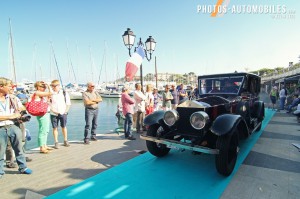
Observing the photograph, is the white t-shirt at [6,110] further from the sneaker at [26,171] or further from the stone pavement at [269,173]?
the stone pavement at [269,173]

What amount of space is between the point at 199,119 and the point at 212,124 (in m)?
0.23

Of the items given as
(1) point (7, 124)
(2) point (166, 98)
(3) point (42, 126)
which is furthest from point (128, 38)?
(1) point (7, 124)

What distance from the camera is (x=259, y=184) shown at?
296cm

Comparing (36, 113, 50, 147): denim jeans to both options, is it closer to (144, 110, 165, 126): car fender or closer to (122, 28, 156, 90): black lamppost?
(144, 110, 165, 126): car fender

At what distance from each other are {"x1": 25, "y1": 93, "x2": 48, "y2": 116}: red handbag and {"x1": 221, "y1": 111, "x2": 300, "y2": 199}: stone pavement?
3893mm

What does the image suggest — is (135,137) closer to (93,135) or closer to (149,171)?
(93,135)

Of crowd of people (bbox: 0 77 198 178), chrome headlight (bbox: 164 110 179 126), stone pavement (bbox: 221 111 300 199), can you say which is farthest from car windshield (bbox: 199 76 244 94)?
chrome headlight (bbox: 164 110 179 126)

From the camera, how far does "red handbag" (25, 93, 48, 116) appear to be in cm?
406

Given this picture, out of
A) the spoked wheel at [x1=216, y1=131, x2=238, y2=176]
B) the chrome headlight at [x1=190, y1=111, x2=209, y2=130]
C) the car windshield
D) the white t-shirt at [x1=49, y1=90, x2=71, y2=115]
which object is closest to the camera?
the spoked wheel at [x1=216, y1=131, x2=238, y2=176]

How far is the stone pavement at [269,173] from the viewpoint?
2719 mm

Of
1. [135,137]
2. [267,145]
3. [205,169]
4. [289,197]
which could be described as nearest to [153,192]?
[205,169]

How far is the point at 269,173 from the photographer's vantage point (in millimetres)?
3326

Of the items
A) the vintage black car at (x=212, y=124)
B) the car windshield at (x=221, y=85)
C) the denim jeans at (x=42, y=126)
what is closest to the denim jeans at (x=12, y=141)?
the denim jeans at (x=42, y=126)

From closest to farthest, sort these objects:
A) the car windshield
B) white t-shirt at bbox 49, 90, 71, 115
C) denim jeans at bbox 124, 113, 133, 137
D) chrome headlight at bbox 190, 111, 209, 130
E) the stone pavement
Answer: the stone pavement < chrome headlight at bbox 190, 111, 209, 130 < white t-shirt at bbox 49, 90, 71, 115 < the car windshield < denim jeans at bbox 124, 113, 133, 137
